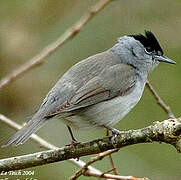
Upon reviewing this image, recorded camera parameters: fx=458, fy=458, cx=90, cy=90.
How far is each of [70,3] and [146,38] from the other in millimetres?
2234

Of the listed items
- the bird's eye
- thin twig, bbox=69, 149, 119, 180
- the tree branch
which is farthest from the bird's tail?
the bird's eye

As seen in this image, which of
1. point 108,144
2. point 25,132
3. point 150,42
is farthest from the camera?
point 150,42

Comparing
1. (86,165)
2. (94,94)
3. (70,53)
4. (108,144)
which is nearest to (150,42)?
(94,94)

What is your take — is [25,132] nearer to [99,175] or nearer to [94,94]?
[99,175]

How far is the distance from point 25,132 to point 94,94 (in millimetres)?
1034

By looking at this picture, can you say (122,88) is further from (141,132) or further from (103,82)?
(141,132)

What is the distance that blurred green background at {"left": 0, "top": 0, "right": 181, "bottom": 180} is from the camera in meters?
6.96

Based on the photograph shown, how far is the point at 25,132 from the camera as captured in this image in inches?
169

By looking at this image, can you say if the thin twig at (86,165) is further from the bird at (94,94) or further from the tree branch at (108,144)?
the bird at (94,94)

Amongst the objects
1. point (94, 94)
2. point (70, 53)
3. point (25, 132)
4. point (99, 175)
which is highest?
point (70, 53)

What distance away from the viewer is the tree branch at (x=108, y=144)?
3.56 meters

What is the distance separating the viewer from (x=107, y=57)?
5.59m

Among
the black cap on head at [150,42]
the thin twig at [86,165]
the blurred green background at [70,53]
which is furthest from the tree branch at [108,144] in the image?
the blurred green background at [70,53]

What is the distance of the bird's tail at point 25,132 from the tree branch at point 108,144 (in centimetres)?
21
